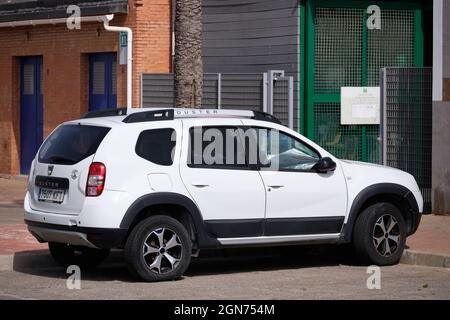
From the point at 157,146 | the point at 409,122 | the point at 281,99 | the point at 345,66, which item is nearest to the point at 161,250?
the point at 157,146

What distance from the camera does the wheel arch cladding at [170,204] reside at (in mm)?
10859

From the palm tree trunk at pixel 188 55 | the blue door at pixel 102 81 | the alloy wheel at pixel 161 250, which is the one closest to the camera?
the alloy wheel at pixel 161 250

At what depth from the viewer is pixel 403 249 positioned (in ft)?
41.4

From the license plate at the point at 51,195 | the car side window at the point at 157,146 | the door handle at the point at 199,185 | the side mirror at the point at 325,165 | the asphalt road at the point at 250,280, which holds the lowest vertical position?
the asphalt road at the point at 250,280

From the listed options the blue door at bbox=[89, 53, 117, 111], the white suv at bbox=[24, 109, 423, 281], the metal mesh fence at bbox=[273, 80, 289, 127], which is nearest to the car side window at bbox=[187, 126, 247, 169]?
the white suv at bbox=[24, 109, 423, 281]

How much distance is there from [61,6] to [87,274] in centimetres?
1094

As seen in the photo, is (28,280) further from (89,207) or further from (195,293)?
(195,293)

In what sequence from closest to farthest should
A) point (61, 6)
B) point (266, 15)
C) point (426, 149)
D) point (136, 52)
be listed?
point (426, 149) < point (266, 15) < point (136, 52) < point (61, 6)

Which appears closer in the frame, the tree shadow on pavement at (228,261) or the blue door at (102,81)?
the tree shadow on pavement at (228,261)

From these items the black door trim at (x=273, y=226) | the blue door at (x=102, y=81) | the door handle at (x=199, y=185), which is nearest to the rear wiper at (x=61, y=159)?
the door handle at (x=199, y=185)

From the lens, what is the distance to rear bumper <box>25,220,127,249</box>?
10797mm

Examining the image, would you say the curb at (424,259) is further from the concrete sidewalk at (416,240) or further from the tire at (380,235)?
the tire at (380,235)

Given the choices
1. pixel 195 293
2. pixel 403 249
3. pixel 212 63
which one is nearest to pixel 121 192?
pixel 195 293

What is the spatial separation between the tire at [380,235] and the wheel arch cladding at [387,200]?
10cm
